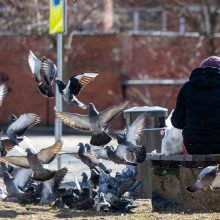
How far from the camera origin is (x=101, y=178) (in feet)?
27.1

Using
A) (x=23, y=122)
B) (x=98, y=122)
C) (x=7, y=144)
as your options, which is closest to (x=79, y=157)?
(x=98, y=122)

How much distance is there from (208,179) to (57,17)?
5005 millimetres

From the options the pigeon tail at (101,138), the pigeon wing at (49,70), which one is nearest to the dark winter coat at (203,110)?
the pigeon tail at (101,138)

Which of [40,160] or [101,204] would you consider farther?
[40,160]

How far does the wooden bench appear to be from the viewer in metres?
8.06

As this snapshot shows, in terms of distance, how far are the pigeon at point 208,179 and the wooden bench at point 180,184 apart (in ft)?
0.50

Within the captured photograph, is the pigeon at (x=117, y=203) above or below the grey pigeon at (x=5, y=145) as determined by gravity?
below

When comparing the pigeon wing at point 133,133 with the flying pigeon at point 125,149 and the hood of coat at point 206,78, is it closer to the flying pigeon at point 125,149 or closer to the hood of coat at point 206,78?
the flying pigeon at point 125,149

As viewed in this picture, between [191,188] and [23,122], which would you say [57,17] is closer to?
[23,122]

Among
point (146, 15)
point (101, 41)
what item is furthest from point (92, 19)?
point (146, 15)

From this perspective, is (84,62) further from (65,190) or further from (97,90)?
(65,190)

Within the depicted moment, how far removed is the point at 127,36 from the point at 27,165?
79.0 feet

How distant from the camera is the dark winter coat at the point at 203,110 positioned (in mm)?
8212

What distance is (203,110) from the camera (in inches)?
324
